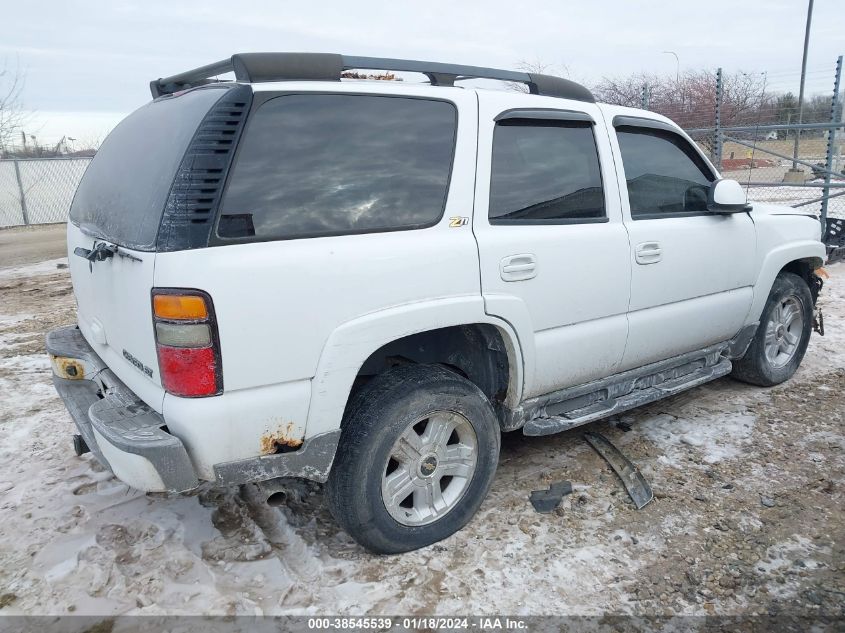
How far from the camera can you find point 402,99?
2.80 m

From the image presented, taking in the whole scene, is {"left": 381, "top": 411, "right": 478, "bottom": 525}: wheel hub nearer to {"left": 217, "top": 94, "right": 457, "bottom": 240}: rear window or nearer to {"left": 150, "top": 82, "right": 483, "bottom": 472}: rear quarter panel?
{"left": 150, "top": 82, "right": 483, "bottom": 472}: rear quarter panel

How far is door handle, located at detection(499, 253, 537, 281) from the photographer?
293 centimetres

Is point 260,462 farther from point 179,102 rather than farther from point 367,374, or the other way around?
point 179,102

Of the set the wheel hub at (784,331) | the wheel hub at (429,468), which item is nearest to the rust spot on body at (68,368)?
the wheel hub at (429,468)

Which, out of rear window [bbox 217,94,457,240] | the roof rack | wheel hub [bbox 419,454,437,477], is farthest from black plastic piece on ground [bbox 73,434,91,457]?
the roof rack

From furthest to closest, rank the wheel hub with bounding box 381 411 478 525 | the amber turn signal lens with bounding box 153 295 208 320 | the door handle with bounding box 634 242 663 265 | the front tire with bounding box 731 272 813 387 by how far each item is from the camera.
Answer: the front tire with bounding box 731 272 813 387, the door handle with bounding box 634 242 663 265, the wheel hub with bounding box 381 411 478 525, the amber turn signal lens with bounding box 153 295 208 320

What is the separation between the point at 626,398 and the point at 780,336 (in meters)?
1.94

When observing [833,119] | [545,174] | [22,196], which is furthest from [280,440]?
[22,196]

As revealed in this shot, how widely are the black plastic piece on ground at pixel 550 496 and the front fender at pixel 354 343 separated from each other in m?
1.16

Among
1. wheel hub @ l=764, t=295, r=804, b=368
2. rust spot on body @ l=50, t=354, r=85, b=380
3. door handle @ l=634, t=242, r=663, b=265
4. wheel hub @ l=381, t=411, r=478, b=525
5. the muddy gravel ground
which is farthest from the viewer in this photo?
wheel hub @ l=764, t=295, r=804, b=368

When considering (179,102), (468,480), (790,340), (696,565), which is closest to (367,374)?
(468,480)

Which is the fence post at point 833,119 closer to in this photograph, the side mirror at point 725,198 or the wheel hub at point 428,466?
the side mirror at point 725,198

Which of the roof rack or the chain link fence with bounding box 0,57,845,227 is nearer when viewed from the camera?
the roof rack

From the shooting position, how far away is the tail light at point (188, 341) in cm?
225
